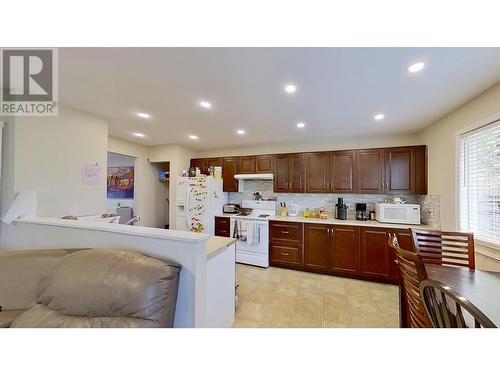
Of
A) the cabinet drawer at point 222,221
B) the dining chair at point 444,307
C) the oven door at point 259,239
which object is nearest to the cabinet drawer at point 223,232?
the cabinet drawer at point 222,221

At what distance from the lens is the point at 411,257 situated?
926mm

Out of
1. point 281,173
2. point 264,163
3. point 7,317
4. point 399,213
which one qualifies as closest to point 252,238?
point 281,173

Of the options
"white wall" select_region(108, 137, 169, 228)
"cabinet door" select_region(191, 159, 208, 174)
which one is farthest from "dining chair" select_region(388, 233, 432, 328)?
"white wall" select_region(108, 137, 169, 228)

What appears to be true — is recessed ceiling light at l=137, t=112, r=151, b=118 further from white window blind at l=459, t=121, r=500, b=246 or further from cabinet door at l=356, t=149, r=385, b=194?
white window blind at l=459, t=121, r=500, b=246

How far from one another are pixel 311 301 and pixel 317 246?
1.01 m

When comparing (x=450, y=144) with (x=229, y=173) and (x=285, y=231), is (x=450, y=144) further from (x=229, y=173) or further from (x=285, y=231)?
(x=229, y=173)

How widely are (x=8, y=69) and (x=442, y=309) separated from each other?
3.26 meters

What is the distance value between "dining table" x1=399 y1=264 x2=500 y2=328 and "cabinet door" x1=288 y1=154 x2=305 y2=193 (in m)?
2.32

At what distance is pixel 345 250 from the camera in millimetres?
2938

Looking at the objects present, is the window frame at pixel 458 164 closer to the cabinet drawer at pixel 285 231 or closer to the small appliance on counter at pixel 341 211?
the small appliance on counter at pixel 341 211

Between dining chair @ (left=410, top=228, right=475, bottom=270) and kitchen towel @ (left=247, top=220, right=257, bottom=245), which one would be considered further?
kitchen towel @ (left=247, top=220, right=257, bottom=245)

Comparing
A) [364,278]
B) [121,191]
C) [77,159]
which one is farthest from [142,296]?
[121,191]

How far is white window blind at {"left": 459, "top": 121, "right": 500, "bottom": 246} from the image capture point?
1720 mm

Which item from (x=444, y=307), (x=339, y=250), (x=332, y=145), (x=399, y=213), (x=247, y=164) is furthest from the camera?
(x=247, y=164)
